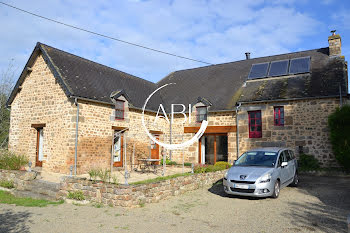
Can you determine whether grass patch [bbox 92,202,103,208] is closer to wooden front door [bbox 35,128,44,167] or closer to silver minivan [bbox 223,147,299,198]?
silver minivan [bbox 223,147,299,198]

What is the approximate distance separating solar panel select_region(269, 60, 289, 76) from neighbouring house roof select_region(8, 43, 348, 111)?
0.38 meters

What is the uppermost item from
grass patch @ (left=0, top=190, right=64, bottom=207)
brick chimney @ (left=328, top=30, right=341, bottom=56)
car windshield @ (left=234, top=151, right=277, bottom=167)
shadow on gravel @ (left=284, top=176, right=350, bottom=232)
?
brick chimney @ (left=328, top=30, right=341, bottom=56)

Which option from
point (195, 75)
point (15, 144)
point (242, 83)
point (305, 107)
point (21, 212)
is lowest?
point (21, 212)

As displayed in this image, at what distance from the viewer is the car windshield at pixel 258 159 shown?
8677 millimetres

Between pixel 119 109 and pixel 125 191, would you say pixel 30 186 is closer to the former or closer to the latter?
pixel 125 191

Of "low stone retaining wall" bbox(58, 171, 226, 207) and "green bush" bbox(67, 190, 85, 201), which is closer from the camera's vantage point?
"low stone retaining wall" bbox(58, 171, 226, 207)

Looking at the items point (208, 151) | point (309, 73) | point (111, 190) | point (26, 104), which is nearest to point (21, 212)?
point (111, 190)

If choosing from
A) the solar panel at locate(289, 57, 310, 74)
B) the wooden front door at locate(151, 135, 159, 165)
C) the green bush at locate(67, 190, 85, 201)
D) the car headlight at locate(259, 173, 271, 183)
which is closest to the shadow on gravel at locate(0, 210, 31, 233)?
the green bush at locate(67, 190, 85, 201)

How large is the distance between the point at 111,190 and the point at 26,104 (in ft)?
33.7

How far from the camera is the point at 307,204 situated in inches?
291

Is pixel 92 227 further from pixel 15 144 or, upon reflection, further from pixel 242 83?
pixel 242 83

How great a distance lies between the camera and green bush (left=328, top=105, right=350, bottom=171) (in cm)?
1213

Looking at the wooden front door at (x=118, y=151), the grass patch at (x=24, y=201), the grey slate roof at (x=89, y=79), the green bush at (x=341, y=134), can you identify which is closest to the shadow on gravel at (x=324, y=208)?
the green bush at (x=341, y=134)

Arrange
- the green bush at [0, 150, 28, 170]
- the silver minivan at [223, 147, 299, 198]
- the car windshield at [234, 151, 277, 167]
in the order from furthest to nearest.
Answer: the green bush at [0, 150, 28, 170] < the car windshield at [234, 151, 277, 167] < the silver minivan at [223, 147, 299, 198]
